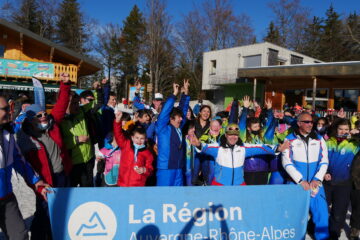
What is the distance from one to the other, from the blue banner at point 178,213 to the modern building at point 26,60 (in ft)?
49.5

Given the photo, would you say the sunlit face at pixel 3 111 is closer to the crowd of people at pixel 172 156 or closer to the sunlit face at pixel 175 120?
the crowd of people at pixel 172 156

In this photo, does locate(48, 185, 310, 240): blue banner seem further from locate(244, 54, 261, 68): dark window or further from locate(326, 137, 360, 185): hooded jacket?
locate(244, 54, 261, 68): dark window

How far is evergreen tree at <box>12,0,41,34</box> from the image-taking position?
35969 millimetres

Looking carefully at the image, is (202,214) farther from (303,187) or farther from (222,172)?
(303,187)

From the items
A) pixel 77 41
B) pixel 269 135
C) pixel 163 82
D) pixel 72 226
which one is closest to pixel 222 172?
pixel 269 135

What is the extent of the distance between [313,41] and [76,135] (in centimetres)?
4591

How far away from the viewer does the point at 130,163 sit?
11.2 feet

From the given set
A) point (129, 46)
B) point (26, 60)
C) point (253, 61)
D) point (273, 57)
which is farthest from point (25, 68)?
point (129, 46)

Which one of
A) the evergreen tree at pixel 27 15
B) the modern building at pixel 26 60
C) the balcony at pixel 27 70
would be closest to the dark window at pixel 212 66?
the modern building at pixel 26 60

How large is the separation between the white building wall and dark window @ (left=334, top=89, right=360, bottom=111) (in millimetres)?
7944

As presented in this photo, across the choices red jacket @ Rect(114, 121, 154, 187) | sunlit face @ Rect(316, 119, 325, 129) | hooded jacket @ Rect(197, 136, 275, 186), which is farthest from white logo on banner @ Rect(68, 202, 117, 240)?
sunlit face @ Rect(316, 119, 325, 129)

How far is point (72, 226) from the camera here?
275cm

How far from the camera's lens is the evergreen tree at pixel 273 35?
39081 mm

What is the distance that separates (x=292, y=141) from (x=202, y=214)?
157 centimetres
